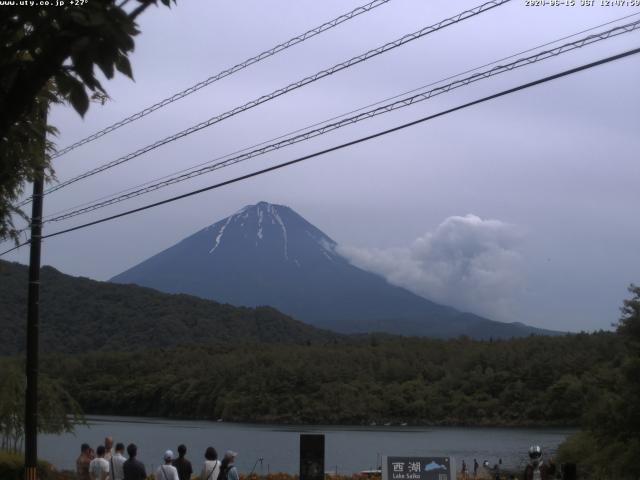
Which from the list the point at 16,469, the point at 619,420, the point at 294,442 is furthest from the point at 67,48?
the point at 294,442

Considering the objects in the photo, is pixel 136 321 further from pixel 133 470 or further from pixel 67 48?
pixel 67 48

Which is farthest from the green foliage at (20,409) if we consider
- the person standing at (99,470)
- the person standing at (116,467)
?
the person standing at (116,467)

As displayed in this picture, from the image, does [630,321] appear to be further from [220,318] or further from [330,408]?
[220,318]

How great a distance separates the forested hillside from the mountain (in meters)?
20.9

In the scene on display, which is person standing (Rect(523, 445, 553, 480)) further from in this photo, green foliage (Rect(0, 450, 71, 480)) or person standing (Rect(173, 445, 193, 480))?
green foliage (Rect(0, 450, 71, 480))

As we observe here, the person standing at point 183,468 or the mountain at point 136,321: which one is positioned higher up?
the mountain at point 136,321

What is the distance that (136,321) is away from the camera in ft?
463

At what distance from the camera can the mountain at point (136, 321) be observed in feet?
411

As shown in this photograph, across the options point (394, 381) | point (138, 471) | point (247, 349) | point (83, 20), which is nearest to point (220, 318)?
point (247, 349)

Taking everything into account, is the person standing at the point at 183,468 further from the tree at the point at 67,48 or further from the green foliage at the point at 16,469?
the tree at the point at 67,48

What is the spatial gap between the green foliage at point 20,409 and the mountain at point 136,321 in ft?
285

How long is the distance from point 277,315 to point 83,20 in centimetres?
15828

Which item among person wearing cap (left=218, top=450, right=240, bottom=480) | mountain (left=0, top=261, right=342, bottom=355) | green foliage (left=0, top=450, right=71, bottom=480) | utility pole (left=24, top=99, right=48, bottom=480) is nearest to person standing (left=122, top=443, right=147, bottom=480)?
person wearing cap (left=218, top=450, right=240, bottom=480)

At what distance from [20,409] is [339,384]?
7198 centimetres
